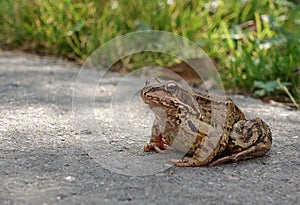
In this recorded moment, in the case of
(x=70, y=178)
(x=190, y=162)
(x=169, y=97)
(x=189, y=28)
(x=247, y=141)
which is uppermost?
(x=189, y=28)

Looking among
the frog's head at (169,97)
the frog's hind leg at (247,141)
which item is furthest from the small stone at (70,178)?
the frog's hind leg at (247,141)

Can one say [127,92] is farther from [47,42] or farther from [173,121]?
[173,121]

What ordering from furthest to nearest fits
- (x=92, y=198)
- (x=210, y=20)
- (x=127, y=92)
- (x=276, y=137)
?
1. (x=210, y=20)
2. (x=127, y=92)
3. (x=276, y=137)
4. (x=92, y=198)

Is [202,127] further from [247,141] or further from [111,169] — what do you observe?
[111,169]

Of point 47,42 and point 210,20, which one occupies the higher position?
point 210,20

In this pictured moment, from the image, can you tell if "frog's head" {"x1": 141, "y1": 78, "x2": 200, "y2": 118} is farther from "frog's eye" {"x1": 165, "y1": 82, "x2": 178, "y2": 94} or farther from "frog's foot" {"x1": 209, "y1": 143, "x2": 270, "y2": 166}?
"frog's foot" {"x1": 209, "y1": 143, "x2": 270, "y2": 166}

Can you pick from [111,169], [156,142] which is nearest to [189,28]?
[156,142]

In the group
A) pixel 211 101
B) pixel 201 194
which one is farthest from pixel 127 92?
pixel 201 194
